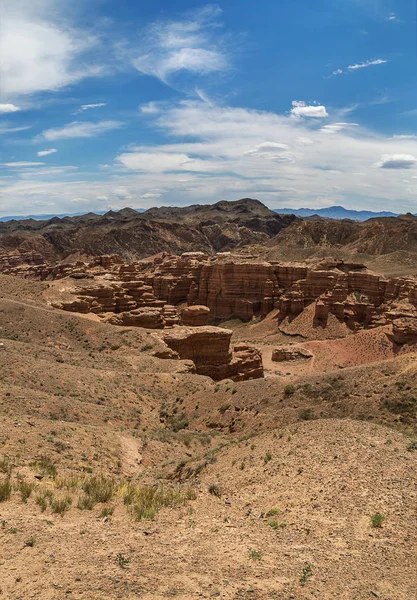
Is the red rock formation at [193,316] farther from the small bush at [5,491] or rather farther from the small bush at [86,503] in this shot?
the small bush at [5,491]

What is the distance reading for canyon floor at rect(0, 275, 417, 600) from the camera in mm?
6902

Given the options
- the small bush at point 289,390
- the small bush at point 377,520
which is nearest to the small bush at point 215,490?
the small bush at point 377,520

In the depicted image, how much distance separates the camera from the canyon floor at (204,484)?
6.90 m

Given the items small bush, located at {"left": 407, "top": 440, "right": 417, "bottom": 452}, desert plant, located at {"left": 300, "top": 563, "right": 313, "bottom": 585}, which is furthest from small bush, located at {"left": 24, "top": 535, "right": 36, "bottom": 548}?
small bush, located at {"left": 407, "top": 440, "right": 417, "bottom": 452}

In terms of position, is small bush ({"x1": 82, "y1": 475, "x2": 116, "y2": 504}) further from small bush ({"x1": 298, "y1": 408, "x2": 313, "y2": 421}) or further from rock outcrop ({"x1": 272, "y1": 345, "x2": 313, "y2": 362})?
rock outcrop ({"x1": 272, "y1": 345, "x2": 313, "y2": 362})

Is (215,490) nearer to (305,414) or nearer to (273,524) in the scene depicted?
(273,524)

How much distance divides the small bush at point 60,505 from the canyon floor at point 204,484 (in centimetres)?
6

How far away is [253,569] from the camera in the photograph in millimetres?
7207

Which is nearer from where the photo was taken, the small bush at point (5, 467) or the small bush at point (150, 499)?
the small bush at point (150, 499)

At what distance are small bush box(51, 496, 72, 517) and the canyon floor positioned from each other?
64mm

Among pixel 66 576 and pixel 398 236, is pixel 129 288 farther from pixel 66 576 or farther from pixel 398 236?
pixel 398 236

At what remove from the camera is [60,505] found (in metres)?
9.23

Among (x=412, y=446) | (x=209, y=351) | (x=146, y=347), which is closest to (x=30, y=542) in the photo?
(x=412, y=446)

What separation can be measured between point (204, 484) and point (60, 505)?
165 inches
